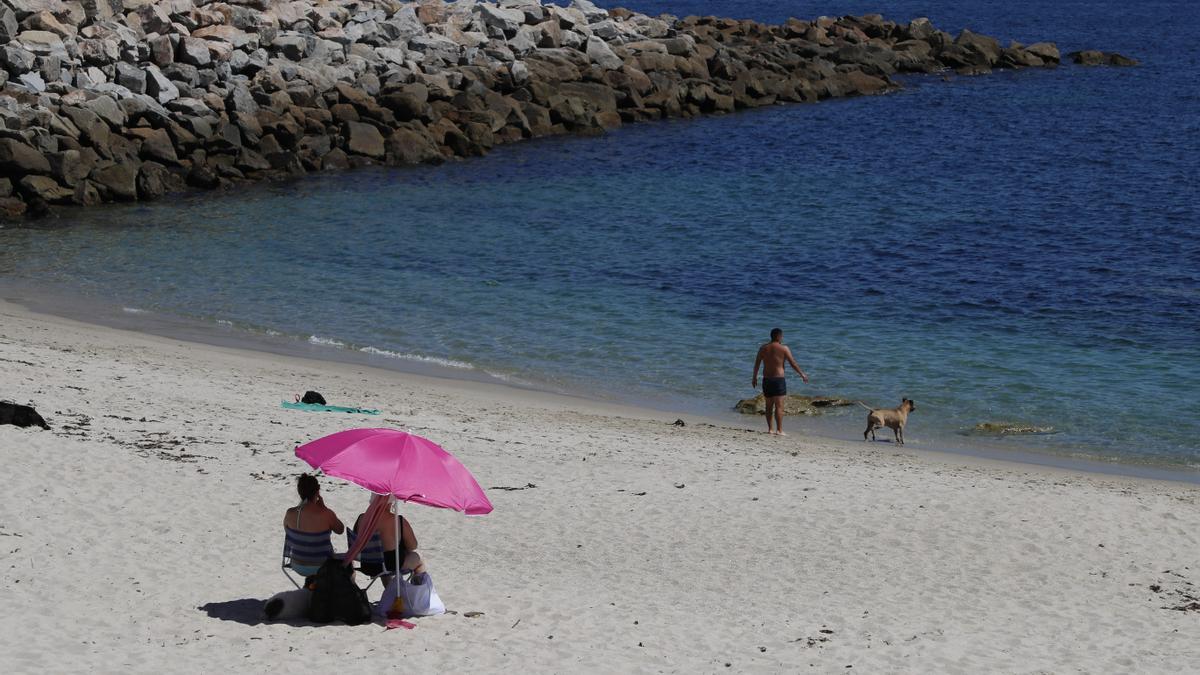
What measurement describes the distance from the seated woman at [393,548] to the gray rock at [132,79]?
3257 centimetres

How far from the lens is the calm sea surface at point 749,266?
894 inches

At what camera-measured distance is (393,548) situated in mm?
11250

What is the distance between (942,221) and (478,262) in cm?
1225

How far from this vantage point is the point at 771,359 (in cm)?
1956

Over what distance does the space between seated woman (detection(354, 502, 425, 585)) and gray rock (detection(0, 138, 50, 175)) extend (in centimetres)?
2735

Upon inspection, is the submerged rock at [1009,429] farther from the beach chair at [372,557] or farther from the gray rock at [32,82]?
the gray rock at [32,82]

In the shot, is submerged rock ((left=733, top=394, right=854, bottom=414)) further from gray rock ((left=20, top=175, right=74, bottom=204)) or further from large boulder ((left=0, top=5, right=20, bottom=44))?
large boulder ((left=0, top=5, right=20, bottom=44))

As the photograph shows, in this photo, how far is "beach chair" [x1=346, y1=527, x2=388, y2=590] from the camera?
1130cm

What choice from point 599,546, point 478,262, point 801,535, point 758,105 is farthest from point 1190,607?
point 758,105

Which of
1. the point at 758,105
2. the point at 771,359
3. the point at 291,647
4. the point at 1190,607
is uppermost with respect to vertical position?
the point at 758,105

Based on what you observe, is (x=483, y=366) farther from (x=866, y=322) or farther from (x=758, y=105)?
(x=758, y=105)

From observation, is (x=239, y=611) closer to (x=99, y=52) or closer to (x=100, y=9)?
(x=99, y=52)

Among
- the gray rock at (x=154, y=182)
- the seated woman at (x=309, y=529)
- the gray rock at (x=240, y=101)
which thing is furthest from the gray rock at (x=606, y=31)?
the seated woman at (x=309, y=529)

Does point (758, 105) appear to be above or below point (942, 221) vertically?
above
